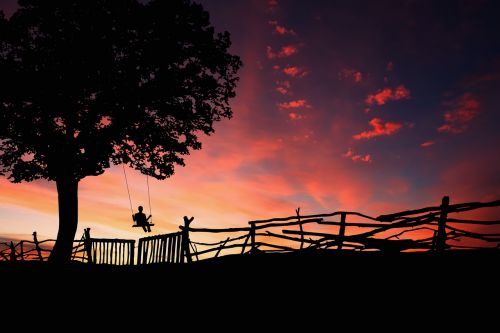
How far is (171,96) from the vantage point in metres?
17.2

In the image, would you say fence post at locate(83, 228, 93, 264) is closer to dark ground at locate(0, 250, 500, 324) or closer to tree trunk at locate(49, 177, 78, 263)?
tree trunk at locate(49, 177, 78, 263)

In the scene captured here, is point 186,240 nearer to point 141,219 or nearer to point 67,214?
point 141,219

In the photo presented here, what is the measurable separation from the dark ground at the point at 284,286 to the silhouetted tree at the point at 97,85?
7.37 m

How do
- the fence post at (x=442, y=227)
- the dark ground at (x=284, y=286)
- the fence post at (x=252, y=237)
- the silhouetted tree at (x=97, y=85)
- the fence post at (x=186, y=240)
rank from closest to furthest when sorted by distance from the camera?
the dark ground at (x=284, y=286), the fence post at (x=442, y=227), the fence post at (x=252, y=237), the fence post at (x=186, y=240), the silhouetted tree at (x=97, y=85)

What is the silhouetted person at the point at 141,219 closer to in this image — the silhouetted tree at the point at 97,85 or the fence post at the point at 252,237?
the silhouetted tree at the point at 97,85

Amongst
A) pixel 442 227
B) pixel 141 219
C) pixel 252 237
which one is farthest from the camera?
pixel 141 219

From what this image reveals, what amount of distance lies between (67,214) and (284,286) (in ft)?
43.5

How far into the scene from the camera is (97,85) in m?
16.0

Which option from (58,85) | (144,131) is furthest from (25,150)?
(144,131)

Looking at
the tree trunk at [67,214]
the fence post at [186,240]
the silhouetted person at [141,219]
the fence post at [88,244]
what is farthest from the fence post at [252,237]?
the tree trunk at [67,214]

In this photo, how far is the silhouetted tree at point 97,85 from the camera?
604 inches

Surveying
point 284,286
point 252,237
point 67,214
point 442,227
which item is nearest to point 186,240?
point 252,237

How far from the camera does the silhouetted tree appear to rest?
604 inches

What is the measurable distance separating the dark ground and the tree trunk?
20.3 feet
